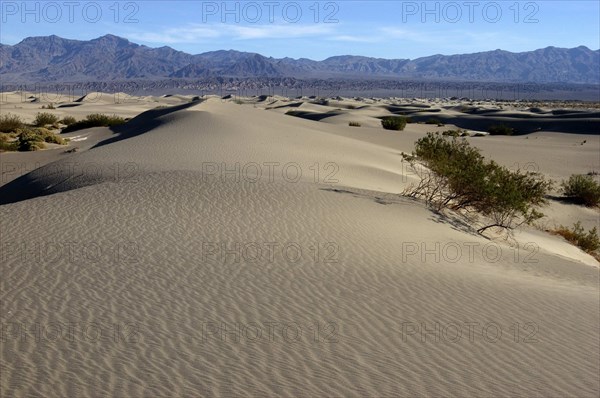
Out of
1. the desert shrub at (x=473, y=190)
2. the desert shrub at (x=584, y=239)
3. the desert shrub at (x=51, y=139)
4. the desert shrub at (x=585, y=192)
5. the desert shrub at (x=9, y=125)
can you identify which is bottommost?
the desert shrub at (x=584, y=239)

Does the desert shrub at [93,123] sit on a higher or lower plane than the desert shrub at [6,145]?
higher

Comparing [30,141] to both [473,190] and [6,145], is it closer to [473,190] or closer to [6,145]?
[6,145]

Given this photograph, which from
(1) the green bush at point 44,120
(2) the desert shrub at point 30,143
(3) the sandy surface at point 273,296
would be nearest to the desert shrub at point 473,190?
(3) the sandy surface at point 273,296

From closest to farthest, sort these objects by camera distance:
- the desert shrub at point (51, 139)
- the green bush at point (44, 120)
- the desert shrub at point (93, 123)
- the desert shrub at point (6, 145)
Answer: the desert shrub at point (6, 145)
the desert shrub at point (51, 139)
the desert shrub at point (93, 123)
the green bush at point (44, 120)

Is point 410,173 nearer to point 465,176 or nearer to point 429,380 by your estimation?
Result: point 465,176

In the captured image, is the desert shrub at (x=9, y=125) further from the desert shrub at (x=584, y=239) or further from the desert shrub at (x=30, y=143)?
the desert shrub at (x=584, y=239)

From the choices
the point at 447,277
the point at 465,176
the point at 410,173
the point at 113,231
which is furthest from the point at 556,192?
the point at 113,231

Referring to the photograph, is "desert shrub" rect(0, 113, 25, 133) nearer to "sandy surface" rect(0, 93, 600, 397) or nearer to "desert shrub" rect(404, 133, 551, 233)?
"sandy surface" rect(0, 93, 600, 397)

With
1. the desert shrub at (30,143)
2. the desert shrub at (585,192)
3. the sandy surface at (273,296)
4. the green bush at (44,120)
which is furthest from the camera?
the green bush at (44,120)

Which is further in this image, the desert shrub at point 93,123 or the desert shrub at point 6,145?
the desert shrub at point 93,123

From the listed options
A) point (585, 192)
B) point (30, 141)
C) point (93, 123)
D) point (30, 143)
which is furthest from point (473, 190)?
point (93, 123)
